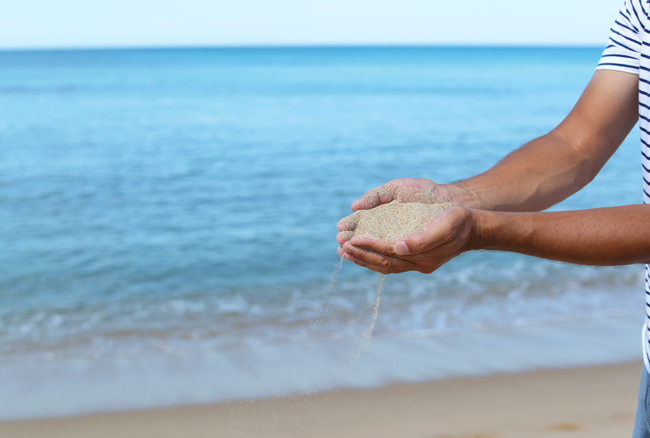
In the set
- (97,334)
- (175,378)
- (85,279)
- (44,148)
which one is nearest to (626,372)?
(175,378)

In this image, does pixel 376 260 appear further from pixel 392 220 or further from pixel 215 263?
pixel 215 263

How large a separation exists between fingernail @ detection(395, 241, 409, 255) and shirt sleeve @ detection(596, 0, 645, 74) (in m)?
0.85

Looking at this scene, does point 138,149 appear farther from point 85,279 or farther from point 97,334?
point 97,334

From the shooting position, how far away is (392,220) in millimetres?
1986

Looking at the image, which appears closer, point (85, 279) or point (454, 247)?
point (454, 247)

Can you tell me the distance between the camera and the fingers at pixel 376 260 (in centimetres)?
174

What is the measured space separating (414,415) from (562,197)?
1897mm

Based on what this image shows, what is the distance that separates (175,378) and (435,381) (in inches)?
72.2

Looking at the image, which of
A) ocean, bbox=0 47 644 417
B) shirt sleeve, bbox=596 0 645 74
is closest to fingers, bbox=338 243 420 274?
shirt sleeve, bbox=596 0 645 74

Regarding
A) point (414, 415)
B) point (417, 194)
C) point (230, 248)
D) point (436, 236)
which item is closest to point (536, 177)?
point (417, 194)

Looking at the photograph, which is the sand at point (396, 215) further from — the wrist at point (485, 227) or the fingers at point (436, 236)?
the wrist at point (485, 227)

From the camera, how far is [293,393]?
11.6 ft

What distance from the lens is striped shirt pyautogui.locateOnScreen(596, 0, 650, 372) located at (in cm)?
142

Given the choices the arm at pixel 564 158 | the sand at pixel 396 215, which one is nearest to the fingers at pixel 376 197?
the sand at pixel 396 215
